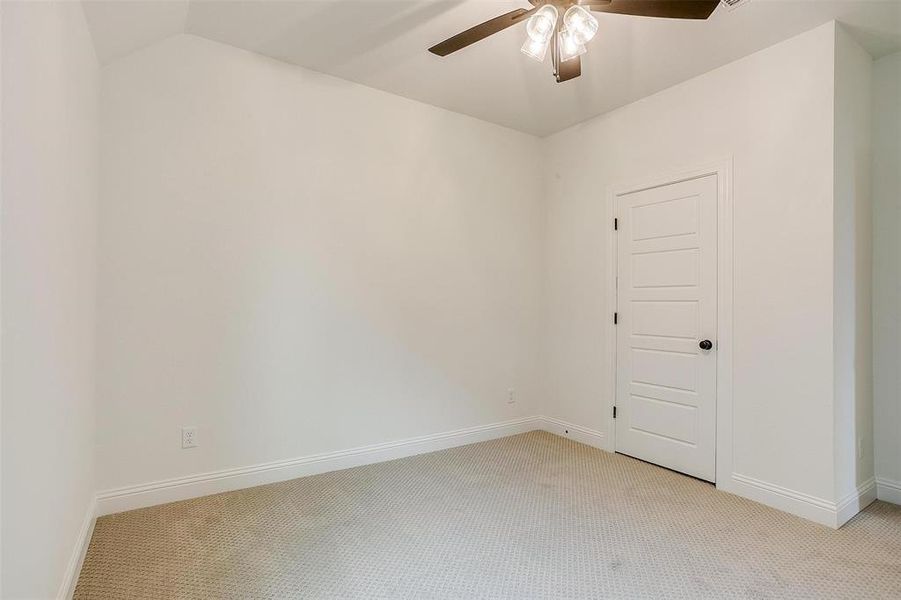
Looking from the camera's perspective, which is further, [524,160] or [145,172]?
[524,160]

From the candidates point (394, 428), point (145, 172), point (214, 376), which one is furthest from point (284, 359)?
point (145, 172)

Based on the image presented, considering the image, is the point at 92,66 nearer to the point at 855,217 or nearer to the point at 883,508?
the point at 855,217

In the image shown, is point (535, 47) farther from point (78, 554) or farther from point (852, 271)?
point (78, 554)

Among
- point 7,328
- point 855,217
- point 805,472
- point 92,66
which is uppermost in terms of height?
point 92,66

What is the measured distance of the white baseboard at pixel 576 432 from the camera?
11.9 feet

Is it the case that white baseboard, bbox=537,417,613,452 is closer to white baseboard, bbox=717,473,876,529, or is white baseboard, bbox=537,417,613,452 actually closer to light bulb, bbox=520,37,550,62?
white baseboard, bbox=717,473,876,529

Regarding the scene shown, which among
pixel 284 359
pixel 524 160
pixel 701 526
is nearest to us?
pixel 701 526

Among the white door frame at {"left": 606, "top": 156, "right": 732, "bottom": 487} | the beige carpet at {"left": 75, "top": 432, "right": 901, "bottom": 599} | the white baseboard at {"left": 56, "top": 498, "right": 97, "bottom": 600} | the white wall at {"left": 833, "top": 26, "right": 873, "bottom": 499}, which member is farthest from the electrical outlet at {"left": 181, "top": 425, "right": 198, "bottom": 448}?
the white wall at {"left": 833, "top": 26, "right": 873, "bottom": 499}

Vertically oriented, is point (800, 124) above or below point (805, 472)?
above

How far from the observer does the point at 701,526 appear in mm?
2373

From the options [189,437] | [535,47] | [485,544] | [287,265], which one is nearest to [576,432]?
[485,544]

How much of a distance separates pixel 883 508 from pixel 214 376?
13.0 feet

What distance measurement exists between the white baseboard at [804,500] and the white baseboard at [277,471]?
176 centimetres

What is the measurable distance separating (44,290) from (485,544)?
203cm
